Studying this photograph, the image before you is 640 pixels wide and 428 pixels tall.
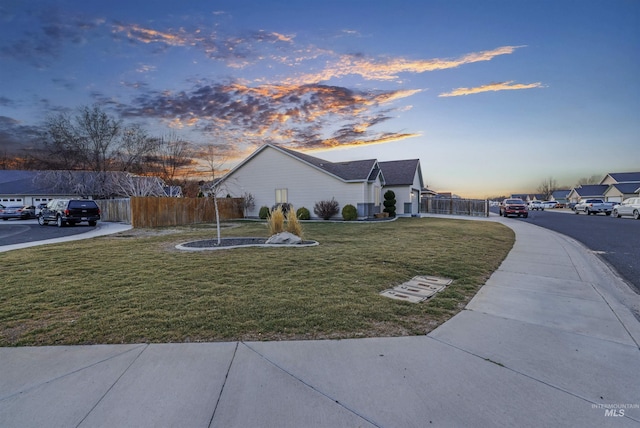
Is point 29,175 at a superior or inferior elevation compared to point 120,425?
superior

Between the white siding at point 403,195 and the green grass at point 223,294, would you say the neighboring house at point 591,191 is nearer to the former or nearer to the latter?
the white siding at point 403,195

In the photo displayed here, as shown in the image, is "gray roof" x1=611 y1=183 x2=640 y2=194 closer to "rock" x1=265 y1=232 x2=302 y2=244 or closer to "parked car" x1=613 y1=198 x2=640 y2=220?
"parked car" x1=613 y1=198 x2=640 y2=220

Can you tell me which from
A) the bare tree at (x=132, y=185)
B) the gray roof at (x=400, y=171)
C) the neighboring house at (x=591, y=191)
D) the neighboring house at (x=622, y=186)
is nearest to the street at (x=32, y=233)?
the bare tree at (x=132, y=185)

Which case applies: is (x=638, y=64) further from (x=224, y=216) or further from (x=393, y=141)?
(x=224, y=216)

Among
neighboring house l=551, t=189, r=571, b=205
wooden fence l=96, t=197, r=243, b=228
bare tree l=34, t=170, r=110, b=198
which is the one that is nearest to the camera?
wooden fence l=96, t=197, r=243, b=228

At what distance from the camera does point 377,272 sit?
6.28 m

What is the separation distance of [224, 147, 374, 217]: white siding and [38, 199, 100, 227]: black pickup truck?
34.2 feet

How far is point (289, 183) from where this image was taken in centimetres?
2409

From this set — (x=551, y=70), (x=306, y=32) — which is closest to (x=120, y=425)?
(x=306, y=32)

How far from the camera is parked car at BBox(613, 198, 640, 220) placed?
2459 cm

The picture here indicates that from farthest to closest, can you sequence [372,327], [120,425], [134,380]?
[372,327]
[134,380]
[120,425]

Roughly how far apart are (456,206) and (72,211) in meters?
35.8

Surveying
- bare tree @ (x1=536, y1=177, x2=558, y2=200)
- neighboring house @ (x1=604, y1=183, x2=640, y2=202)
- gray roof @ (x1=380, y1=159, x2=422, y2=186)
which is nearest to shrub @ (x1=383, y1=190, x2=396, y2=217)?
gray roof @ (x1=380, y1=159, x2=422, y2=186)

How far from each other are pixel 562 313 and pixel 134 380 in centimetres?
541
